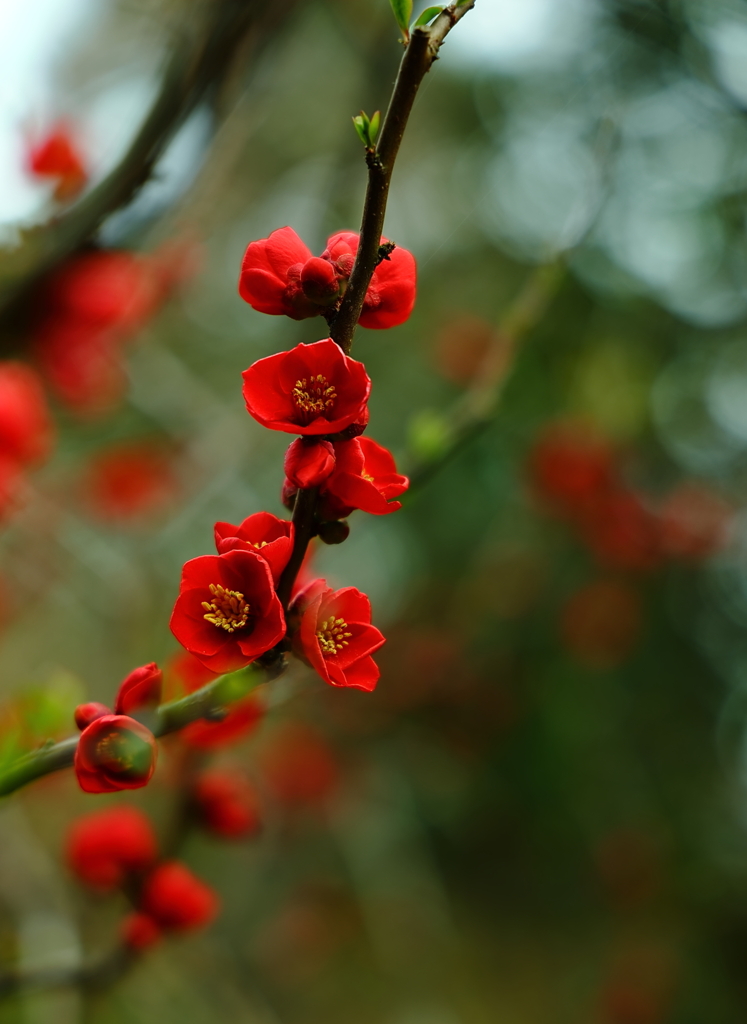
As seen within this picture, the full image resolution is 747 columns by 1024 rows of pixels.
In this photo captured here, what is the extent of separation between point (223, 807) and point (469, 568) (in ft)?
10.9

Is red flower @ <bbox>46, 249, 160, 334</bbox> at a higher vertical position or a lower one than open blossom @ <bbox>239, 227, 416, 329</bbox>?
higher

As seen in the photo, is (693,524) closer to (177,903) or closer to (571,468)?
(571,468)

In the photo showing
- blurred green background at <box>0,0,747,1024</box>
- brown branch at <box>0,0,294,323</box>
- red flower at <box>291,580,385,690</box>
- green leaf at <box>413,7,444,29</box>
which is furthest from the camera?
blurred green background at <box>0,0,747,1024</box>

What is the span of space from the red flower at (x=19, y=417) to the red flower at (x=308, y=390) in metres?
Answer: 0.88

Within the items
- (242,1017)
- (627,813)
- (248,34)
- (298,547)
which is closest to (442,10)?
(298,547)

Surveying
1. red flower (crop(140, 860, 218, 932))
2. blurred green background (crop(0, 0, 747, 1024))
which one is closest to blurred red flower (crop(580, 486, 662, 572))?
blurred green background (crop(0, 0, 747, 1024))

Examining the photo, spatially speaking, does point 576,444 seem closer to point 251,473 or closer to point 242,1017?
point 251,473

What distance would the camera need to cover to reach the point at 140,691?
1.91 ft

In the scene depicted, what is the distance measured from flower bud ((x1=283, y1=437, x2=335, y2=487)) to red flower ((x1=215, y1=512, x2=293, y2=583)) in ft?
0.15

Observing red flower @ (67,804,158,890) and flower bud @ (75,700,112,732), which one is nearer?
flower bud @ (75,700,112,732)

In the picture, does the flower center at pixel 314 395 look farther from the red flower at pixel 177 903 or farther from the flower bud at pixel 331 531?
the red flower at pixel 177 903

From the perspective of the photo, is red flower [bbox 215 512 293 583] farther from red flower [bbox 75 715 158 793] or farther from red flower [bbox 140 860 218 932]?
red flower [bbox 140 860 218 932]

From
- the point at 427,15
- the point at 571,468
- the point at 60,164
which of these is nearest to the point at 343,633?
the point at 427,15

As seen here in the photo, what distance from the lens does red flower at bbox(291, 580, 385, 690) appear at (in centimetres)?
58
